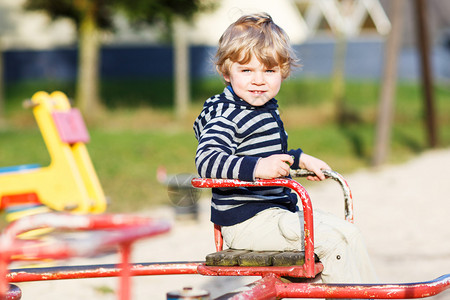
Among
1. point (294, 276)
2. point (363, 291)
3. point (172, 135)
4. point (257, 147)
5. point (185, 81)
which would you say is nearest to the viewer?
point (363, 291)

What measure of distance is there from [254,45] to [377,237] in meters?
3.66

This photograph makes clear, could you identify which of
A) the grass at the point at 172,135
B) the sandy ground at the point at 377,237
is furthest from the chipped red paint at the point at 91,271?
the grass at the point at 172,135

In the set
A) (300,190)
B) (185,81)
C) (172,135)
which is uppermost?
(185,81)

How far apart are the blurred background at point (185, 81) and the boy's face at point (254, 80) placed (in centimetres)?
18

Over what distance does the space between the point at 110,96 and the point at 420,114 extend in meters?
8.13

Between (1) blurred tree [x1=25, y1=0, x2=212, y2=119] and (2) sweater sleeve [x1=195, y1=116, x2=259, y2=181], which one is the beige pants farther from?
(1) blurred tree [x1=25, y1=0, x2=212, y2=119]

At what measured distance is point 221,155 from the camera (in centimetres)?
250

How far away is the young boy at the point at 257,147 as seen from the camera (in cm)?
258

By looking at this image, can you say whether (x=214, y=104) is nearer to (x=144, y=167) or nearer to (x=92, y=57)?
(x=144, y=167)

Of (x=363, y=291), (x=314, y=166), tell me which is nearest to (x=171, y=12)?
(x=314, y=166)

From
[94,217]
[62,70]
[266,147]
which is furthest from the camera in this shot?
[62,70]

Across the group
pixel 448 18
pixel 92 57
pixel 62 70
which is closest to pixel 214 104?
pixel 92 57

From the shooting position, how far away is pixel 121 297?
158cm

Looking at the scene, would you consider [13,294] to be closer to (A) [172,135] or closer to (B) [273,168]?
(B) [273,168]
